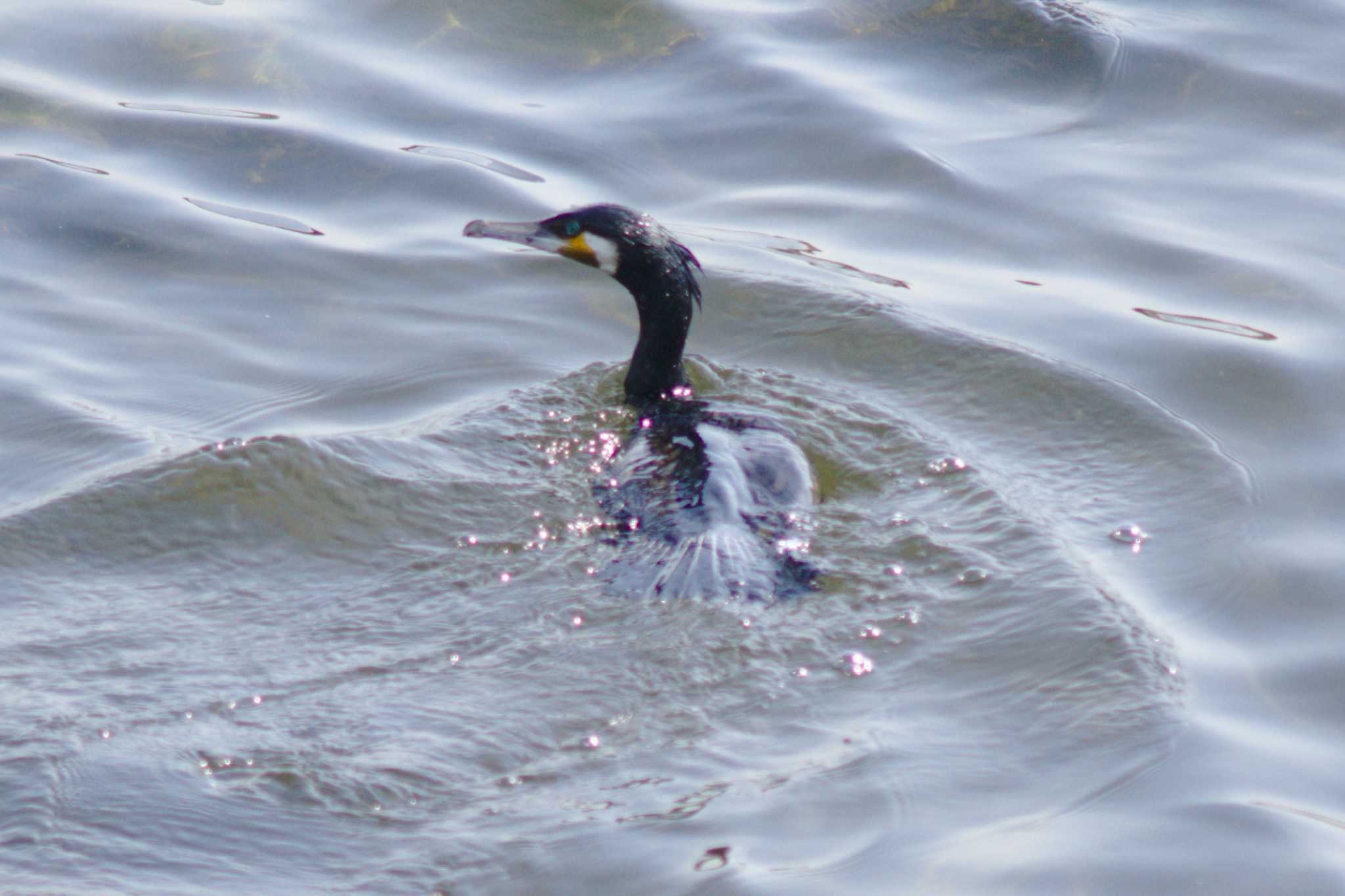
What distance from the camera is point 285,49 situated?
372 inches

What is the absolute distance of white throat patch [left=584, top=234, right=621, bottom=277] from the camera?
20.9 ft

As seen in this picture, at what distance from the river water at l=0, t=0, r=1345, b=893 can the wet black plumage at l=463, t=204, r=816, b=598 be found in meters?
0.14

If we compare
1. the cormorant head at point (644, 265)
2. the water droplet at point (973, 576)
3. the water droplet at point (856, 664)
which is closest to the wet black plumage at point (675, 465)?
the cormorant head at point (644, 265)

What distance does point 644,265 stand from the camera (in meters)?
6.33

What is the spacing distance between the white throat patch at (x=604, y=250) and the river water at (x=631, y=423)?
0.46m

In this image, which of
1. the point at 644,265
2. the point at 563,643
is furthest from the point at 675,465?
the point at 644,265

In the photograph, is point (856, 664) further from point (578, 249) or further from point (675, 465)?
point (578, 249)

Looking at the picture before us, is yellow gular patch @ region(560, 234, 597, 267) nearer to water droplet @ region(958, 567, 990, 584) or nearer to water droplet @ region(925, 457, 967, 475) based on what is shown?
water droplet @ region(925, 457, 967, 475)

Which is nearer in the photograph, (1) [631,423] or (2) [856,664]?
(2) [856,664]

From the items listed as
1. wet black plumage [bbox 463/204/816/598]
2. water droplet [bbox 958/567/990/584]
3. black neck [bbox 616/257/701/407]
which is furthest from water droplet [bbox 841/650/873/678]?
black neck [bbox 616/257/701/407]

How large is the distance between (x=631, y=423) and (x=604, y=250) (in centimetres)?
77

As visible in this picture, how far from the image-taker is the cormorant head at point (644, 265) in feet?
20.6

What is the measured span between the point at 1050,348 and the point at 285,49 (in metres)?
5.25

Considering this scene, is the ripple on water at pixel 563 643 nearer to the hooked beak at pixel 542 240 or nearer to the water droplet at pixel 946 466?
the water droplet at pixel 946 466
